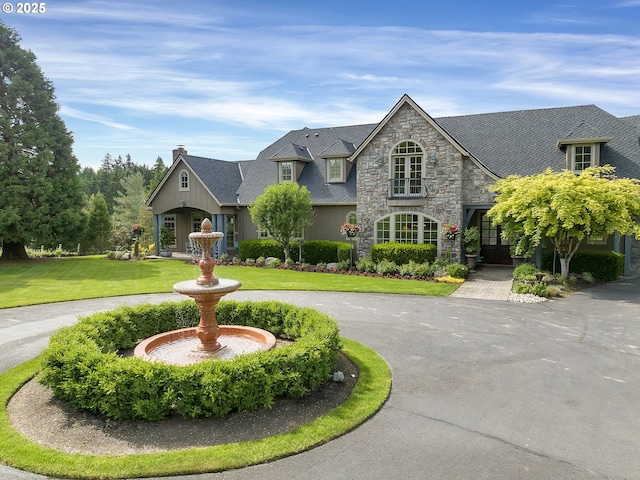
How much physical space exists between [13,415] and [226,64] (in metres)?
10.5

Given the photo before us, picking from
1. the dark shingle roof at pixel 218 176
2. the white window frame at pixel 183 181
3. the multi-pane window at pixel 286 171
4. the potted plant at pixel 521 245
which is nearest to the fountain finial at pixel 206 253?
the potted plant at pixel 521 245

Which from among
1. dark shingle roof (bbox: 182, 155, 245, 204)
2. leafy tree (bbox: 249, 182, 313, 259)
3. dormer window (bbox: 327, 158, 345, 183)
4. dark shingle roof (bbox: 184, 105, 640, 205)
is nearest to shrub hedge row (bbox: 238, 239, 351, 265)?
leafy tree (bbox: 249, 182, 313, 259)

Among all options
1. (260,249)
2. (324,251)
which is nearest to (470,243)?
(324,251)

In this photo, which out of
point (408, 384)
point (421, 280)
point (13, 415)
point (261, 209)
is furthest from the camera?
point (261, 209)

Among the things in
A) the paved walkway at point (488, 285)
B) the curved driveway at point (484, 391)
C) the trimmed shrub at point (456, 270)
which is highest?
the trimmed shrub at point (456, 270)

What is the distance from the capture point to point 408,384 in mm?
7809

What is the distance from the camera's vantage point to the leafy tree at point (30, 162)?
83.0ft

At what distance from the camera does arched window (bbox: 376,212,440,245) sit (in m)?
22.0

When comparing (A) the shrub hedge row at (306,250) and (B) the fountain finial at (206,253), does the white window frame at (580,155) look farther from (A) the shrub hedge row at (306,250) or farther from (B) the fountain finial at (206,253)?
(B) the fountain finial at (206,253)

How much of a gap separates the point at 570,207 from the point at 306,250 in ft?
43.6

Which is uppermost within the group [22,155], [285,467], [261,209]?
[22,155]

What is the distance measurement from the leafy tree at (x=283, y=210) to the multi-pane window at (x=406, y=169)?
480 cm

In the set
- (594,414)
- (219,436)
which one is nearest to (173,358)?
(219,436)

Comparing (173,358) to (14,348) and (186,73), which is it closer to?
(14,348)
